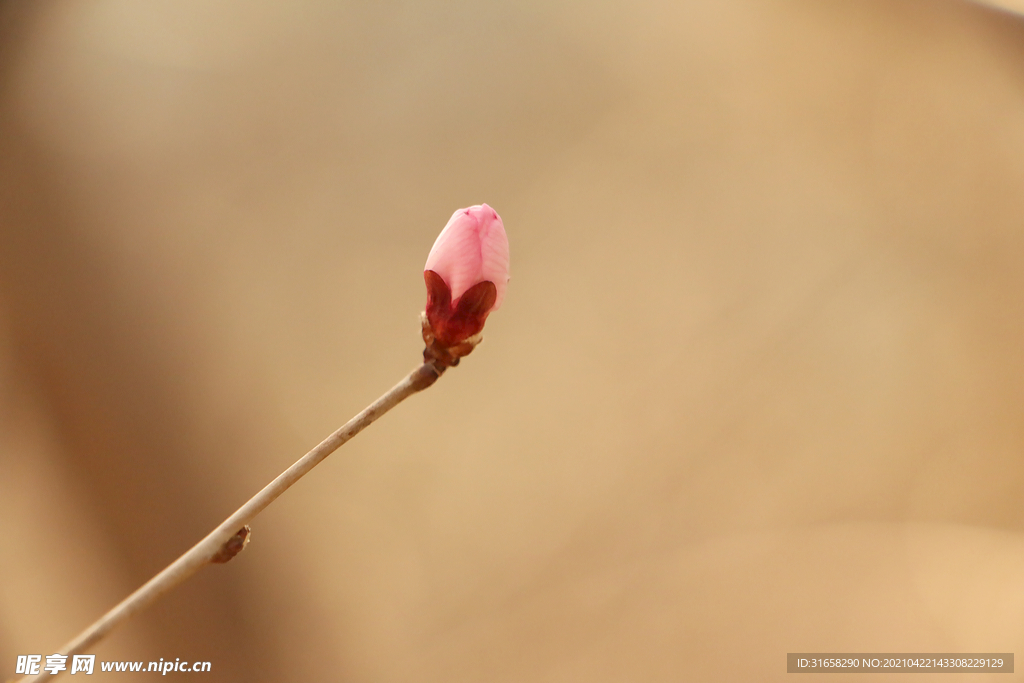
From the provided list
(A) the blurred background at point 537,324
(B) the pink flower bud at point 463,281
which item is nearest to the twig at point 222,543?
(B) the pink flower bud at point 463,281

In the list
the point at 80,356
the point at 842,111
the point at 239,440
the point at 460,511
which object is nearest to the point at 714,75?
the point at 842,111

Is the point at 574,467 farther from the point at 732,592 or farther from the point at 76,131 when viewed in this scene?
the point at 76,131

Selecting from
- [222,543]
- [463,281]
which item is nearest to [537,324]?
[463,281]

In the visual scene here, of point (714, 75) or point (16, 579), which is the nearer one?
point (16, 579)

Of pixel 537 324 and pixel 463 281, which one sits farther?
pixel 537 324

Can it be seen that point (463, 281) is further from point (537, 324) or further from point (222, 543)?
point (537, 324)

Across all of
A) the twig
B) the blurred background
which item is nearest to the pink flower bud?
the twig
